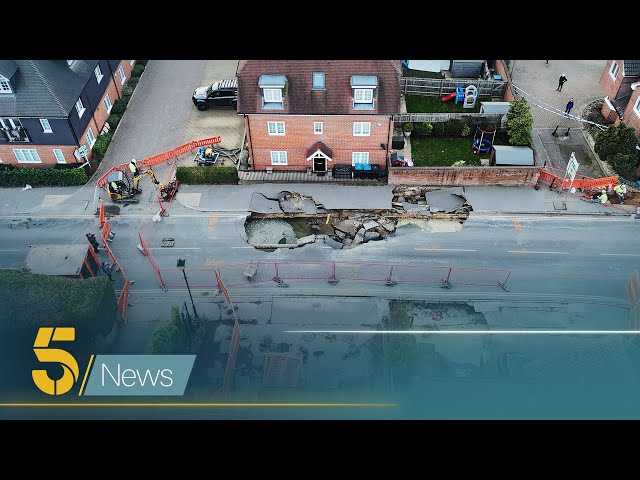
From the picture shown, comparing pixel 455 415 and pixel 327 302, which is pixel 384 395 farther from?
pixel 327 302

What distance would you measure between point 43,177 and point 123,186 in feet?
18.5

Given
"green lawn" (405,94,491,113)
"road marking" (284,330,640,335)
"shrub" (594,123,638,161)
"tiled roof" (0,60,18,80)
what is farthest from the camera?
"green lawn" (405,94,491,113)

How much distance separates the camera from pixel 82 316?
27.7 metres

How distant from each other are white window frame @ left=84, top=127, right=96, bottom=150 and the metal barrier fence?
12.7 meters

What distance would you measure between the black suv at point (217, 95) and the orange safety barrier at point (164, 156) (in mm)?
4296

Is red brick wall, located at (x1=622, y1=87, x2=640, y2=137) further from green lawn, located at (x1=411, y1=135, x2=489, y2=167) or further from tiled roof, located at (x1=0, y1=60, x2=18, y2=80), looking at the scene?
tiled roof, located at (x1=0, y1=60, x2=18, y2=80)

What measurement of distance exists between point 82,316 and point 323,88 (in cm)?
1952

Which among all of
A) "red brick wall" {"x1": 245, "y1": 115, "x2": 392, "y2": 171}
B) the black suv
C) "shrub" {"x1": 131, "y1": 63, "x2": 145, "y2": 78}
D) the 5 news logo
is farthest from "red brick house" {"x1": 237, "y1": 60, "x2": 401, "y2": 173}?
the 5 news logo

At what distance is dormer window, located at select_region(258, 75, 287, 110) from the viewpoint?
116 ft

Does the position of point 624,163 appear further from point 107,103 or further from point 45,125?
point 45,125

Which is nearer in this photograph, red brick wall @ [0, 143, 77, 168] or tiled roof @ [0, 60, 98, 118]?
tiled roof @ [0, 60, 98, 118]

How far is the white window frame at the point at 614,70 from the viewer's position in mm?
42656

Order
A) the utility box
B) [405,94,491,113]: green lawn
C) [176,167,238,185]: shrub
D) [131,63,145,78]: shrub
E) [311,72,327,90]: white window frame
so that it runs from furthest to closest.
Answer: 1. [131,63,145,78]: shrub
2. [405,94,491,113]: green lawn
3. [176,167,238,185]: shrub
4. [311,72,327,90]: white window frame
5. the utility box

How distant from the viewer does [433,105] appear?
144ft
